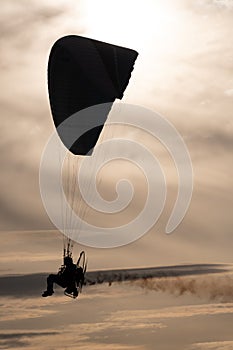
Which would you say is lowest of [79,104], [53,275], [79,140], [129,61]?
[53,275]

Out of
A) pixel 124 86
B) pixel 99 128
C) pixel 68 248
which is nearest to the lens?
pixel 68 248

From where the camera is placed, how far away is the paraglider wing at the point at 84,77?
113 feet

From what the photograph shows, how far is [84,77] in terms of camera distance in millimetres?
35500

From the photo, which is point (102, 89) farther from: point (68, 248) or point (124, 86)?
point (68, 248)

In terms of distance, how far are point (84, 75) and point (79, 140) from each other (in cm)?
424

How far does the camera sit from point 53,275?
3198cm

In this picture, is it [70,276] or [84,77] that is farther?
[84,77]

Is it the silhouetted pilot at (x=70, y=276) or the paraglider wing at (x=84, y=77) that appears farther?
the paraglider wing at (x=84, y=77)

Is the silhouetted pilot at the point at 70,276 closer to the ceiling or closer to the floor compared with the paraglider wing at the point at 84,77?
closer to the floor

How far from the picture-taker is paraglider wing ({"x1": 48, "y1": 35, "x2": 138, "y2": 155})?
34.4m

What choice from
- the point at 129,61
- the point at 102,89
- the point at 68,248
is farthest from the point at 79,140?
the point at 68,248

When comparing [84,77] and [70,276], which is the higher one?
[84,77]

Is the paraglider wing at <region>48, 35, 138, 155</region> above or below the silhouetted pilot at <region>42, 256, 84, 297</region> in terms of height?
above

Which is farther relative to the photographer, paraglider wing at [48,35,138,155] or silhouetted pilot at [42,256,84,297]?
paraglider wing at [48,35,138,155]
